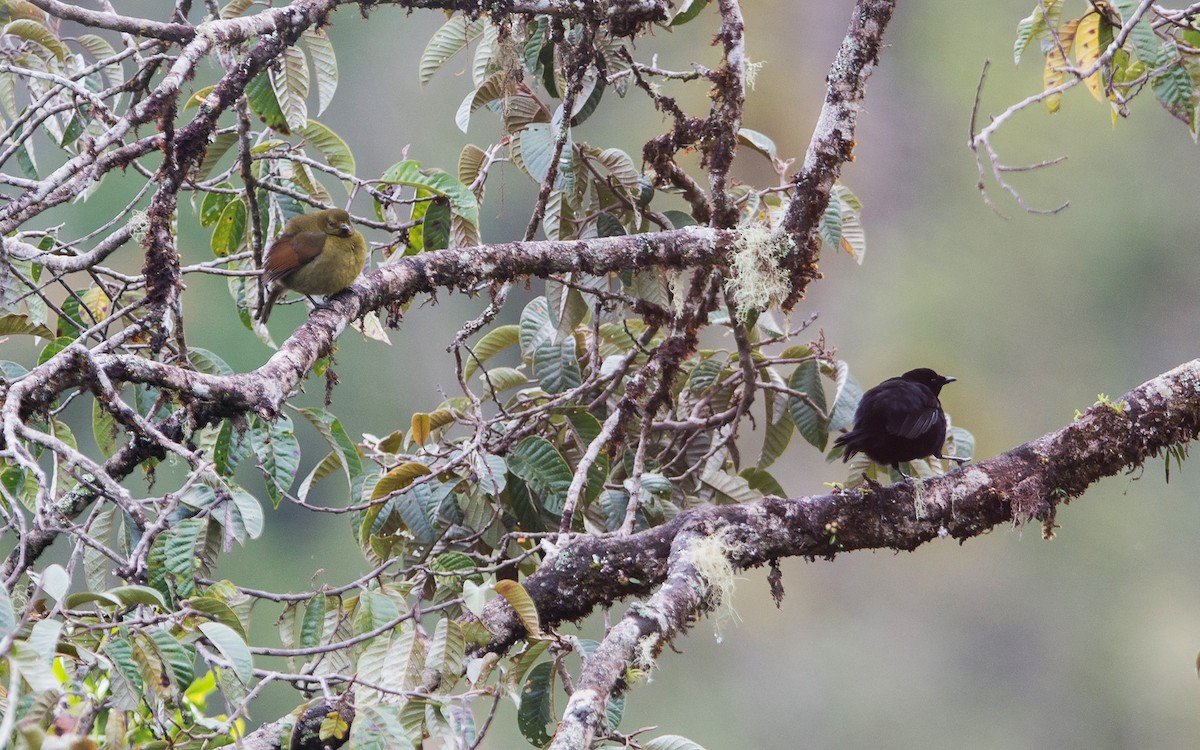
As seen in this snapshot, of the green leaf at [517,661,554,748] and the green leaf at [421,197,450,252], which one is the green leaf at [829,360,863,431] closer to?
the green leaf at [421,197,450,252]

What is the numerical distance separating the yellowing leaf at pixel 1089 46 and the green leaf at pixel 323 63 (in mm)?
2674

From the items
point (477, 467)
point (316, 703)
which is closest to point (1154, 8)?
point (477, 467)

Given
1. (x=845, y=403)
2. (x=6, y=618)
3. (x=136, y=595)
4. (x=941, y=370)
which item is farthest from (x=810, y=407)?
(x=941, y=370)

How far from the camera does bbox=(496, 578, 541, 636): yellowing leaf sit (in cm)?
246

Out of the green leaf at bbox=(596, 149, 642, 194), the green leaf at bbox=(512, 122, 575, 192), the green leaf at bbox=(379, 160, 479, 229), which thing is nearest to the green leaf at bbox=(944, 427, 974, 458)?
the green leaf at bbox=(596, 149, 642, 194)

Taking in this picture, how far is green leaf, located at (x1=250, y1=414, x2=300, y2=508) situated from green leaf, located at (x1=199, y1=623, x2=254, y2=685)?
658 millimetres

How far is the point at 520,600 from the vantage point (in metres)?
2.49

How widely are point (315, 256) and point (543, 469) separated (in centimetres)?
110

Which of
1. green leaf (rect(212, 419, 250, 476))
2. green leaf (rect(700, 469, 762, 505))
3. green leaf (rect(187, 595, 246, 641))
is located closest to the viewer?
green leaf (rect(187, 595, 246, 641))

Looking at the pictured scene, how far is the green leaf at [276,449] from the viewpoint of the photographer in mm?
2863

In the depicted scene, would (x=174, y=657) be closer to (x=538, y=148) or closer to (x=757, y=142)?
(x=538, y=148)

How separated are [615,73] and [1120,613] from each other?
1563cm

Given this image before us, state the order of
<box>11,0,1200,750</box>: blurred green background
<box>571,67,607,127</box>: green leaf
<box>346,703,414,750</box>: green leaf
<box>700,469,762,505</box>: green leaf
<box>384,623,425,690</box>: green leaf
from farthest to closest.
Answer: <box>11,0,1200,750</box>: blurred green background, <box>700,469,762,505</box>: green leaf, <box>571,67,607,127</box>: green leaf, <box>384,623,425,690</box>: green leaf, <box>346,703,414,750</box>: green leaf

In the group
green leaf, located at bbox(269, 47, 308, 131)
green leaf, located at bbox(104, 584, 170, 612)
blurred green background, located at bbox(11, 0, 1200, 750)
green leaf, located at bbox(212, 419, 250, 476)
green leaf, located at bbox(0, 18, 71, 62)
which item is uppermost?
blurred green background, located at bbox(11, 0, 1200, 750)
